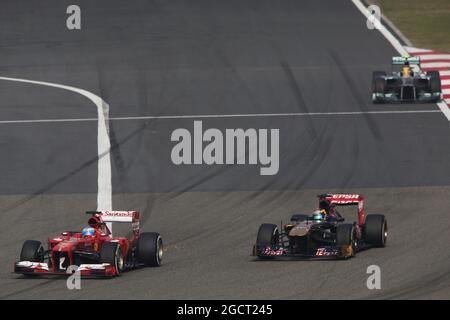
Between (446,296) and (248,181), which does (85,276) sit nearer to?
(446,296)

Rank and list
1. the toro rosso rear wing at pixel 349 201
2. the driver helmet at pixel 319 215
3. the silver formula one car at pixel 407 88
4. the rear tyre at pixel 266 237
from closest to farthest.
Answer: the rear tyre at pixel 266 237 → the driver helmet at pixel 319 215 → the toro rosso rear wing at pixel 349 201 → the silver formula one car at pixel 407 88

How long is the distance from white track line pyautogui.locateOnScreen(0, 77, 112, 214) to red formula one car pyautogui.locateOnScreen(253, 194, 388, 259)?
19.0 ft

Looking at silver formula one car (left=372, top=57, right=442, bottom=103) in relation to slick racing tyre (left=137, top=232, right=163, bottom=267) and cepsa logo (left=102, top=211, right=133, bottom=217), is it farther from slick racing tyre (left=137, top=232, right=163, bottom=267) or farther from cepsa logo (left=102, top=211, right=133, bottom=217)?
slick racing tyre (left=137, top=232, right=163, bottom=267)

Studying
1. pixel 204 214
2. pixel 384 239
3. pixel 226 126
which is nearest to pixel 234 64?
pixel 226 126

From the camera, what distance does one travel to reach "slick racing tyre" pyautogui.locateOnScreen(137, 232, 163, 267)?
77.4 ft

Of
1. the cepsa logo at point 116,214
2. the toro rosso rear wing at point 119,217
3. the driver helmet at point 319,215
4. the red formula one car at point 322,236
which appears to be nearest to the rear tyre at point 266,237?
the red formula one car at point 322,236

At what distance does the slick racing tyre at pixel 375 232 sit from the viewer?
2481 cm

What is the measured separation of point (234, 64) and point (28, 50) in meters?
7.41

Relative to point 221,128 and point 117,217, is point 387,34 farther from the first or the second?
point 117,217

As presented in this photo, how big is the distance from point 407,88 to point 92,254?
17413 mm

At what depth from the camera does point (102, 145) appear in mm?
34688

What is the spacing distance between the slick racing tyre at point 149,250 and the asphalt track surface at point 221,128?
0.32 m

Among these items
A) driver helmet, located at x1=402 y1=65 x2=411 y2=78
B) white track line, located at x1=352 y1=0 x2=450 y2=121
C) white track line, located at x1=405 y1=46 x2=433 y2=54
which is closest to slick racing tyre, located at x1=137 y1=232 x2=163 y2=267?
driver helmet, located at x1=402 y1=65 x2=411 y2=78

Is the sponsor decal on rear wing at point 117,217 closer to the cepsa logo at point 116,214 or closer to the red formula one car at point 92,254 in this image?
the cepsa logo at point 116,214
